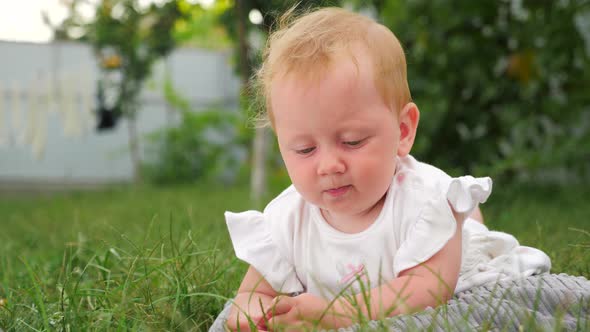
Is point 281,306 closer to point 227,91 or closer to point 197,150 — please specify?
point 197,150

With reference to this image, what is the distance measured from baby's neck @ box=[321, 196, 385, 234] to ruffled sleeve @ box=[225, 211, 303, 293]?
155 millimetres

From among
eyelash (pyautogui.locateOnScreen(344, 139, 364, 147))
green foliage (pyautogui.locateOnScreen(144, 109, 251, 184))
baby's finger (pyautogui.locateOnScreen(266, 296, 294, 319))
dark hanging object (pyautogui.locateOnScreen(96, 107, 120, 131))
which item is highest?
eyelash (pyautogui.locateOnScreen(344, 139, 364, 147))

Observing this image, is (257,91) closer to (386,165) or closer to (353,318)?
(386,165)

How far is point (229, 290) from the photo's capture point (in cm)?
166

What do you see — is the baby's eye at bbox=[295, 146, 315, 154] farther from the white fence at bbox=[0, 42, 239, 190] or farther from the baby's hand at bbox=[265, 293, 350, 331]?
the white fence at bbox=[0, 42, 239, 190]

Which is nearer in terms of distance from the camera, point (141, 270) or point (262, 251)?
point (262, 251)

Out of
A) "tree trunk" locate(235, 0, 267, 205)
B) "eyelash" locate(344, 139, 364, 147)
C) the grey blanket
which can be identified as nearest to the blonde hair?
"eyelash" locate(344, 139, 364, 147)

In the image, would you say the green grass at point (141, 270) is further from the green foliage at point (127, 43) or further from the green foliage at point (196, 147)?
the green foliage at point (196, 147)

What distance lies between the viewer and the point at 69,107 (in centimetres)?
753

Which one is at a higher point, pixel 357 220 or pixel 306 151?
pixel 306 151

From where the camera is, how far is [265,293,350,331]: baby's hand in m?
1.28

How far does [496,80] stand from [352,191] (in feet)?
9.78

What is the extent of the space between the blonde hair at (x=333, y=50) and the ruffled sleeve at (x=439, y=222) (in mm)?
223

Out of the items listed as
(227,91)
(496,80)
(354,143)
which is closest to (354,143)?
(354,143)
